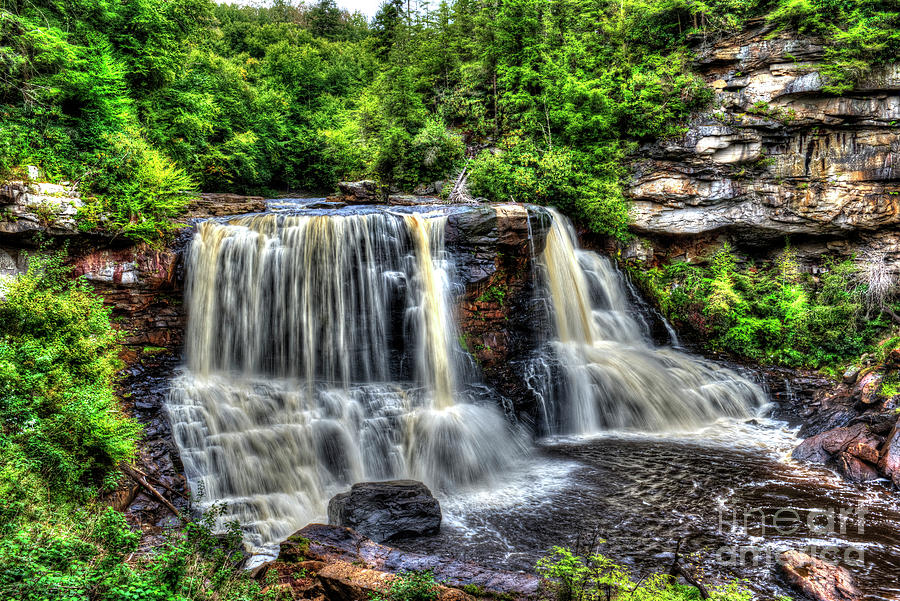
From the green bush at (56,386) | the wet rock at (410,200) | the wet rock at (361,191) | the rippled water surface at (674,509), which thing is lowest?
the rippled water surface at (674,509)

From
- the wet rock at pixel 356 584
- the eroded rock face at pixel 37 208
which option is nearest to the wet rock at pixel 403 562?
the wet rock at pixel 356 584

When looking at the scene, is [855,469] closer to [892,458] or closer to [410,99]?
[892,458]

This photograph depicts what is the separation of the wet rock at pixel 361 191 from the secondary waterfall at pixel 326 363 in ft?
19.5

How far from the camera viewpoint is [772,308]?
13047 mm

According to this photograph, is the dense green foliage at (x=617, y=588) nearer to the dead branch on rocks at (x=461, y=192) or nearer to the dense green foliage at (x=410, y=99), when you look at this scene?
the dense green foliage at (x=410, y=99)

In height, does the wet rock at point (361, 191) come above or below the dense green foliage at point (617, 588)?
above

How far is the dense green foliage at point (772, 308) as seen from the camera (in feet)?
39.4

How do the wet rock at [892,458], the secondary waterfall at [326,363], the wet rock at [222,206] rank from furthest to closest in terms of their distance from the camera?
the wet rock at [222,206] < the secondary waterfall at [326,363] < the wet rock at [892,458]

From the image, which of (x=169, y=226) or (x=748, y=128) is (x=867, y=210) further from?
(x=169, y=226)

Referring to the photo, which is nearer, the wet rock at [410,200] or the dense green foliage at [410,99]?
the dense green foliage at [410,99]

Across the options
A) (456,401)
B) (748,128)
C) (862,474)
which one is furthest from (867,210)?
(456,401)

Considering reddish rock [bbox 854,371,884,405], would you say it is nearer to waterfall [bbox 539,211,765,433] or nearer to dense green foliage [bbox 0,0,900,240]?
waterfall [bbox 539,211,765,433]

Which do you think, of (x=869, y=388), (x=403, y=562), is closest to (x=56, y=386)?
(x=403, y=562)

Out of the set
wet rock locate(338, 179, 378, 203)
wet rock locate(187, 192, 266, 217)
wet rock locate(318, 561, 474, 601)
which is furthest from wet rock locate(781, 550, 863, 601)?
wet rock locate(338, 179, 378, 203)
